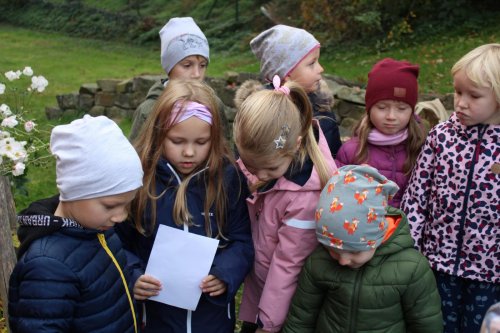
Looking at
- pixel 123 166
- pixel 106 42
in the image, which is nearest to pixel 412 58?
pixel 123 166

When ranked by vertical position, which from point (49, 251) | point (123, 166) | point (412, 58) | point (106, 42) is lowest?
point (106, 42)

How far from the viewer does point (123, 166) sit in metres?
2.03

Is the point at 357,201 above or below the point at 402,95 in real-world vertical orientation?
below

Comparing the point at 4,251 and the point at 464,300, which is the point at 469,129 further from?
the point at 4,251

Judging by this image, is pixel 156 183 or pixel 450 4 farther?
pixel 450 4

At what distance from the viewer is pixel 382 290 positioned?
2.31 m

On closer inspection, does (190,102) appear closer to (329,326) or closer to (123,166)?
(123,166)

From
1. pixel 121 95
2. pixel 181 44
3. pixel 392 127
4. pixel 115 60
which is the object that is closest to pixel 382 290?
pixel 392 127

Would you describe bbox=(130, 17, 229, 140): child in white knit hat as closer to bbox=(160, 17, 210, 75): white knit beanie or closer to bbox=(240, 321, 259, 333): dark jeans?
bbox=(160, 17, 210, 75): white knit beanie

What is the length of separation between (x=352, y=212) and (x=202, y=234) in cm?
65

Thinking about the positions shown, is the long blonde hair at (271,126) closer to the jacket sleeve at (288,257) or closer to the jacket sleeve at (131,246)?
the jacket sleeve at (288,257)

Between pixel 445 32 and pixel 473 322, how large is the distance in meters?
9.94

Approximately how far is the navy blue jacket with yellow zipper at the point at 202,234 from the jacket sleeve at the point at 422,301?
0.67 metres

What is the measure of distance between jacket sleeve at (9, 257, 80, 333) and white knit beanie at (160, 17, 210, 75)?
6.14ft
